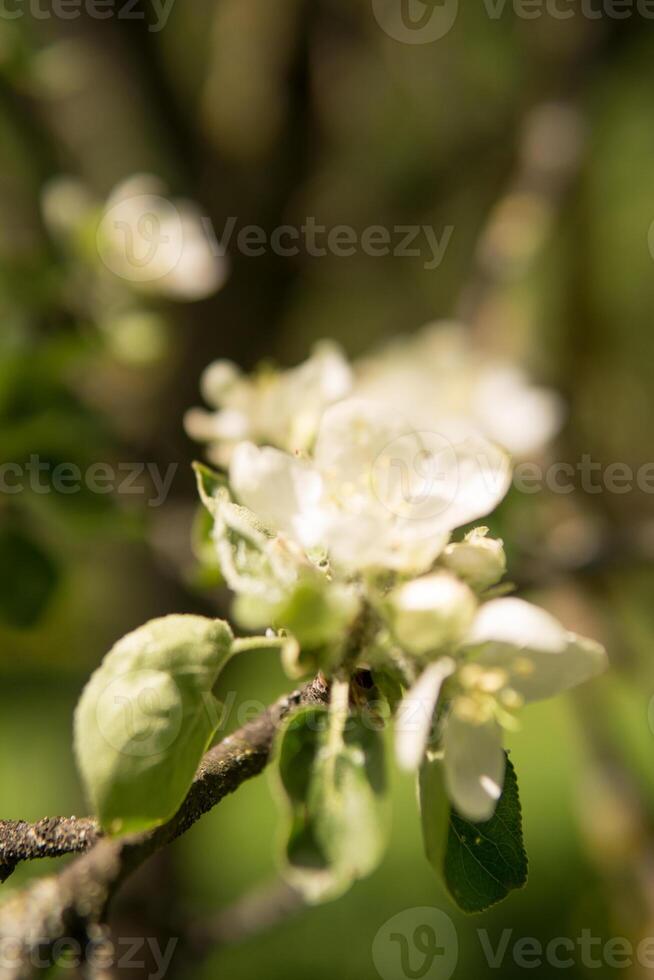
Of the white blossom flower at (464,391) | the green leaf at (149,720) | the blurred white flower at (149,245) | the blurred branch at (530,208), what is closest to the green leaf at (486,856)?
the green leaf at (149,720)

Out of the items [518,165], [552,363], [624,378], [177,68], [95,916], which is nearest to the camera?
[95,916]

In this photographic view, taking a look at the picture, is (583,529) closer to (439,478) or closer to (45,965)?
(439,478)

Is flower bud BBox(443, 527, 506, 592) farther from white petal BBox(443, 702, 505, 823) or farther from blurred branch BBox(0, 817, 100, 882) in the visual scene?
blurred branch BBox(0, 817, 100, 882)

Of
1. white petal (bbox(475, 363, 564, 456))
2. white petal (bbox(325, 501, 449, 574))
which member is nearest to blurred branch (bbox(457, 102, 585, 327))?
white petal (bbox(475, 363, 564, 456))

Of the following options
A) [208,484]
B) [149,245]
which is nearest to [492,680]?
[208,484]

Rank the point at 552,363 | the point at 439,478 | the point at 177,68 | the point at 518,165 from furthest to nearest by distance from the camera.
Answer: the point at 177,68
the point at 552,363
the point at 518,165
the point at 439,478

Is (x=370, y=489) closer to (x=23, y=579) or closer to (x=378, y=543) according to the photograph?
(x=378, y=543)

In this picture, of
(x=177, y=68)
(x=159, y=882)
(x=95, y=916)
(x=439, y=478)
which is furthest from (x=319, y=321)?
(x=95, y=916)
